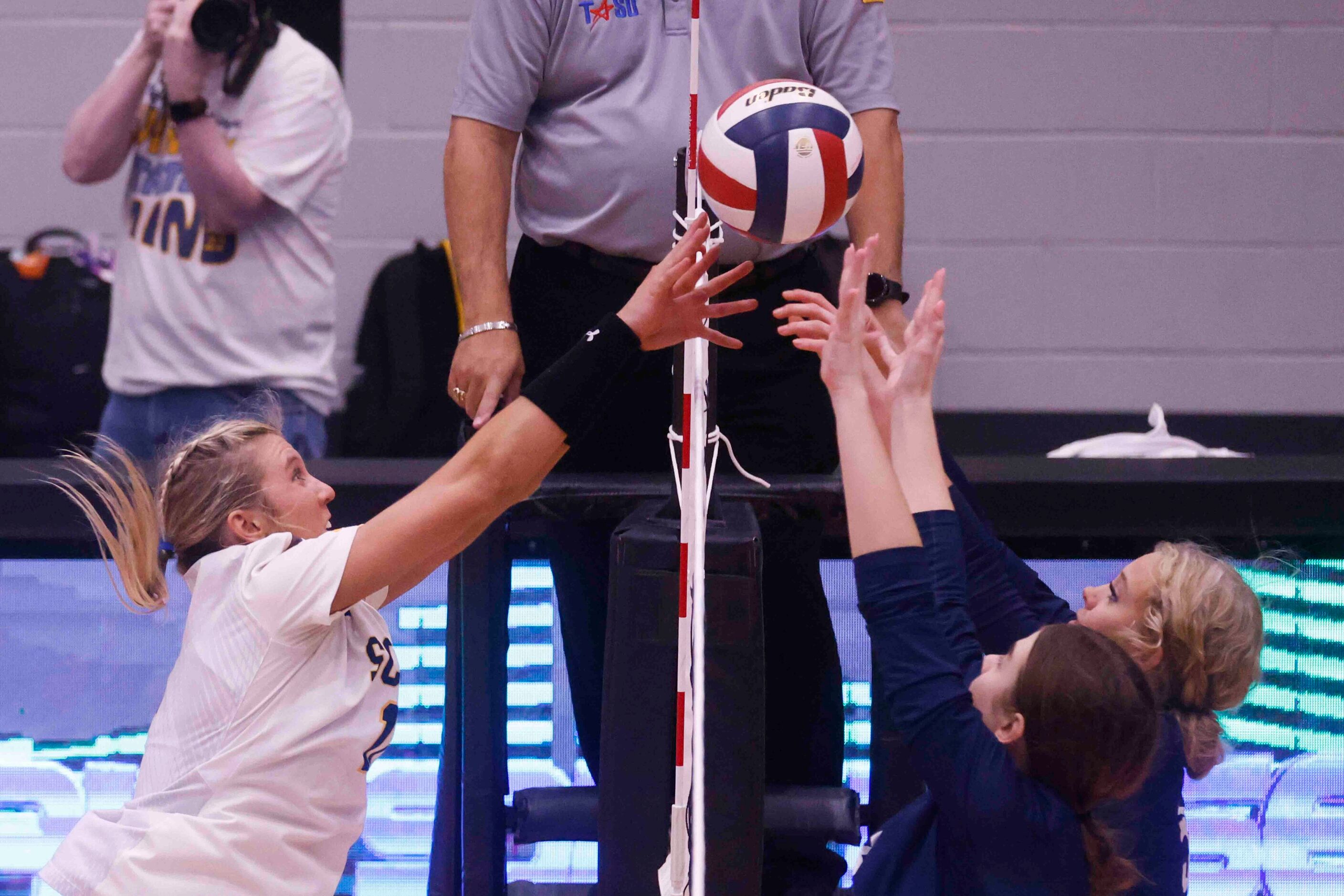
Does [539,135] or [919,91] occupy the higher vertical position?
[919,91]

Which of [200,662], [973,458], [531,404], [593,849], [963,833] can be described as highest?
[531,404]

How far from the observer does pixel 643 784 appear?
1569mm

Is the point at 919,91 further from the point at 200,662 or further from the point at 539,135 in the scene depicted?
the point at 200,662

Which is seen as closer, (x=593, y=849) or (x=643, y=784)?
(x=643, y=784)

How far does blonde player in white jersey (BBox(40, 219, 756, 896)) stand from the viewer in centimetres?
144

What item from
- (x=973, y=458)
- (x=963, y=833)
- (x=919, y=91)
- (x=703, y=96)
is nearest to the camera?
(x=963, y=833)

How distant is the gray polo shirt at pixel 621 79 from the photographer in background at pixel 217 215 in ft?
3.57

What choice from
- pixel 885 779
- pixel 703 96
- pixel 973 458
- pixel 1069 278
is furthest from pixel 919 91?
pixel 885 779

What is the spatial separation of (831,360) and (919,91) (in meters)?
2.74

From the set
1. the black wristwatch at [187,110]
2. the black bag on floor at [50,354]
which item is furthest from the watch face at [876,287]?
the black bag on floor at [50,354]

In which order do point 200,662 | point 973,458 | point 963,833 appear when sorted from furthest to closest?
point 973,458 < point 200,662 < point 963,833

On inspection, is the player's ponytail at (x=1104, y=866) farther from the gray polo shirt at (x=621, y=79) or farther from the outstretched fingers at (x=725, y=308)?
the gray polo shirt at (x=621, y=79)

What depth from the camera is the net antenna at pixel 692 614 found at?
1272mm

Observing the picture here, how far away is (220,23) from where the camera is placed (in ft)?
9.32
